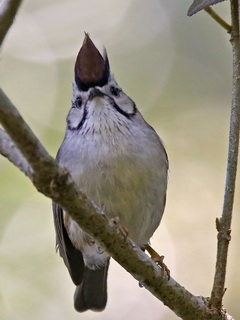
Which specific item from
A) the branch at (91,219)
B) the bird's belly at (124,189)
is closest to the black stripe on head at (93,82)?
the bird's belly at (124,189)

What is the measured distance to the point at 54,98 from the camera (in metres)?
5.65

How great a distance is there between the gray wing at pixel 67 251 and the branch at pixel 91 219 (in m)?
0.90

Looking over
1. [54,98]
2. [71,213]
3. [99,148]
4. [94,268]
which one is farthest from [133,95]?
[71,213]

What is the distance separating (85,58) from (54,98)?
2.47 metres

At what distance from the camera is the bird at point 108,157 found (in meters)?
3.27

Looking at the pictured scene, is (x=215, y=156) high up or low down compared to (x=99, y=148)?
up

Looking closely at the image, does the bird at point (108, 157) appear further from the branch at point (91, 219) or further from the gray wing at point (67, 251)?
the branch at point (91, 219)

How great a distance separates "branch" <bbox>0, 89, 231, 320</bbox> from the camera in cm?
195

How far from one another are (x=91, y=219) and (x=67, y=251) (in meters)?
1.48

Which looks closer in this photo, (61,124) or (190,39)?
(61,124)

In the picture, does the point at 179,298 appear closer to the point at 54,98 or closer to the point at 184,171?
the point at 184,171

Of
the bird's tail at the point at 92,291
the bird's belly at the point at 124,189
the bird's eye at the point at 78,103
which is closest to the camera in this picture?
the bird's belly at the point at 124,189

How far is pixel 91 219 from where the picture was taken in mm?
2340

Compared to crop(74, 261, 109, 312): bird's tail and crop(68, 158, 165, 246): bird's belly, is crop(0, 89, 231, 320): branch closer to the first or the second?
crop(68, 158, 165, 246): bird's belly
